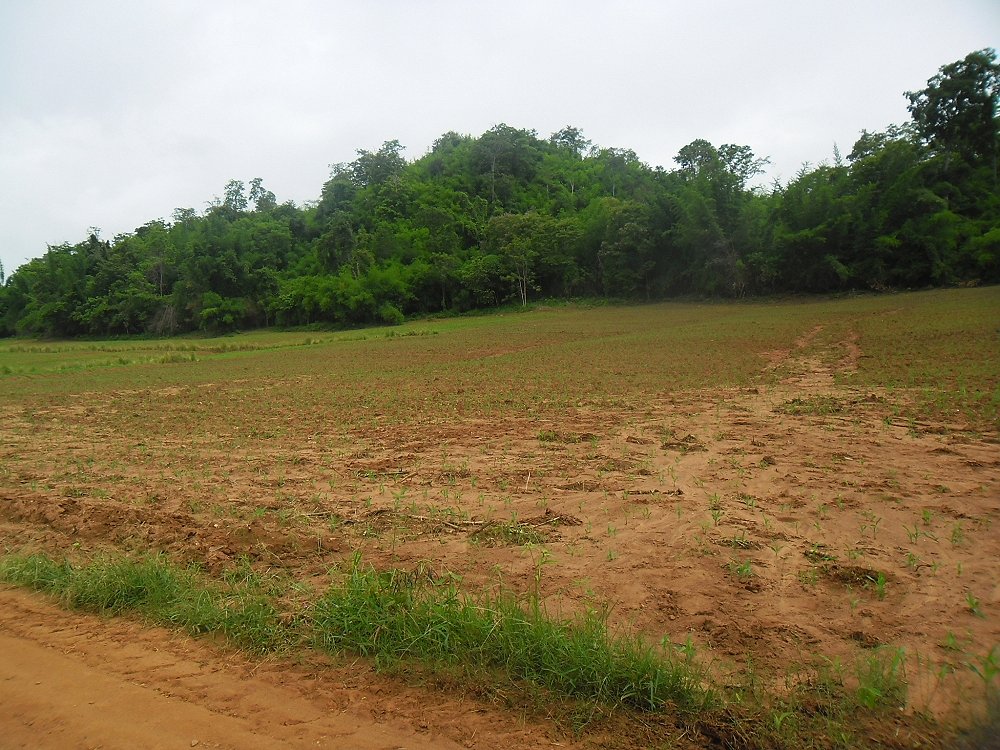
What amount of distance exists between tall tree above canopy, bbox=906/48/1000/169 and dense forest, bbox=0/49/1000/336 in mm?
100

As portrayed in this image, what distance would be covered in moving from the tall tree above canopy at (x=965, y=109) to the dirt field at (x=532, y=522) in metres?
37.4

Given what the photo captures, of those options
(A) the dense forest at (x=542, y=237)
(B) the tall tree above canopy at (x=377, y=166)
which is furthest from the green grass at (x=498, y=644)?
(B) the tall tree above canopy at (x=377, y=166)

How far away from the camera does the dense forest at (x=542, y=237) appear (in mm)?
38344

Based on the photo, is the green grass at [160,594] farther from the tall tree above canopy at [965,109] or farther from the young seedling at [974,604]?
the tall tree above canopy at [965,109]

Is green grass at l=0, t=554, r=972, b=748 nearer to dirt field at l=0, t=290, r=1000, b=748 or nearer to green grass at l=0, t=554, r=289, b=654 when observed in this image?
green grass at l=0, t=554, r=289, b=654

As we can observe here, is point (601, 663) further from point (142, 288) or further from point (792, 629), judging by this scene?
point (142, 288)

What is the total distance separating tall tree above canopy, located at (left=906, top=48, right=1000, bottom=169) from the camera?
1531 inches

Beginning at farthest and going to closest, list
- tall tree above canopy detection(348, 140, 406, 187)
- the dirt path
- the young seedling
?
1. tall tree above canopy detection(348, 140, 406, 187)
2. the young seedling
3. the dirt path

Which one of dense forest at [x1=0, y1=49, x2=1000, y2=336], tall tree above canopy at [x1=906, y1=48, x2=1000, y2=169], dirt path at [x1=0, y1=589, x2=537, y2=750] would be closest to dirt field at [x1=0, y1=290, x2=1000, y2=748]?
dirt path at [x1=0, y1=589, x2=537, y2=750]

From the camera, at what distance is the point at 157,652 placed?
347 cm

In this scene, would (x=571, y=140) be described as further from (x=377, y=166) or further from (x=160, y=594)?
(x=160, y=594)

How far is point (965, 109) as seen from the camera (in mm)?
39781

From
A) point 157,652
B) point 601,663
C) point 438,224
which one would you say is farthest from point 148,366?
point 438,224

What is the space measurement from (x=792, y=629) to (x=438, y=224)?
66.2 meters
